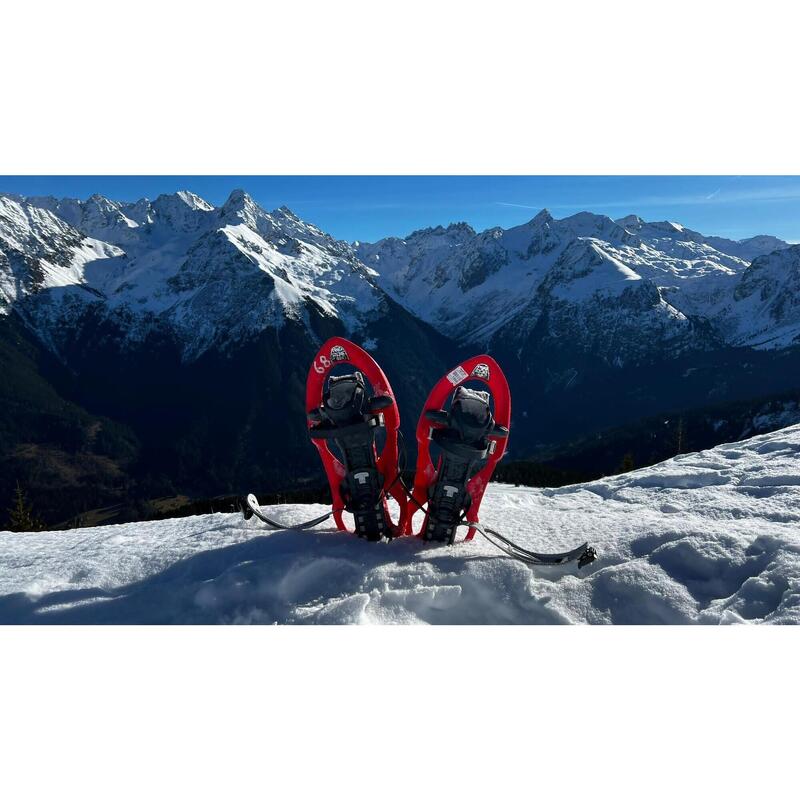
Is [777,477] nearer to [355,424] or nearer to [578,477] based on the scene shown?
[355,424]

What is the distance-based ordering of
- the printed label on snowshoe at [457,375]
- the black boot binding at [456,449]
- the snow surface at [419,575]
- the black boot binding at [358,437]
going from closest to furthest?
1. the snow surface at [419,575]
2. the black boot binding at [456,449]
3. the black boot binding at [358,437]
4. the printed label on snowshoe at [457,375]

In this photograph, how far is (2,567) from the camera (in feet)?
22.9

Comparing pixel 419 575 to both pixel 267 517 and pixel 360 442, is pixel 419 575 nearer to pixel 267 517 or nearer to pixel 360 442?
pixel 360 442

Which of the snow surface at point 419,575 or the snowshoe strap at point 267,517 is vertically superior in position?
the snowshoe strap at point 267,517

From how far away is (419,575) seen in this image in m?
6.32

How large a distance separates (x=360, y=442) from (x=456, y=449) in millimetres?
1324

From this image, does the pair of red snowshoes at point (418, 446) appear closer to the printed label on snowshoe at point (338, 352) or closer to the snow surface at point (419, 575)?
the printed label on snowshoe at point (338, 352)

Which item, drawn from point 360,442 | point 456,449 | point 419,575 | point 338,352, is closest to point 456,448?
point 456,449

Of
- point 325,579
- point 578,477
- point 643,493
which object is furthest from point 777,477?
point 578,477

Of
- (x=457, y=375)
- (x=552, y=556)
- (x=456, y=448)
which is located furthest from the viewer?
(x=457, y=375)

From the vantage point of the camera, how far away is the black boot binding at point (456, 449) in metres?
7.23

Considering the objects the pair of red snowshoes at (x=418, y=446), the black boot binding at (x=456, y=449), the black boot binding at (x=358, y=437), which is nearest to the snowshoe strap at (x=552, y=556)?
the pair of red snowshoes at (x=418, y=446)

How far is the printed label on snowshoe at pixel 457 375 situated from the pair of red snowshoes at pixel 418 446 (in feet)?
0.05

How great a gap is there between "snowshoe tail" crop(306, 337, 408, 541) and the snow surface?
434 millimetres
